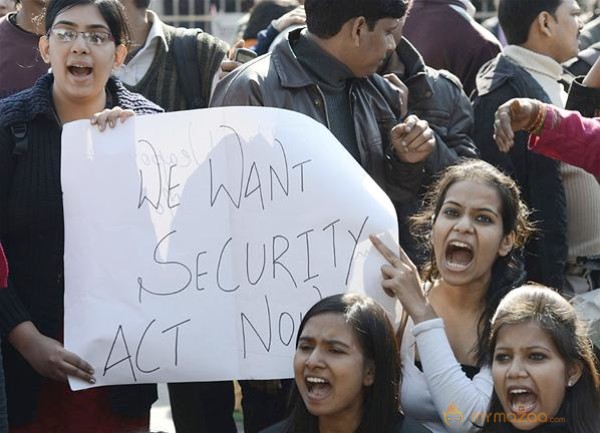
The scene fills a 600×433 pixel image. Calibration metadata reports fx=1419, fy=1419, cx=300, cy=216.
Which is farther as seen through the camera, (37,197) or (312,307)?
(37,197)

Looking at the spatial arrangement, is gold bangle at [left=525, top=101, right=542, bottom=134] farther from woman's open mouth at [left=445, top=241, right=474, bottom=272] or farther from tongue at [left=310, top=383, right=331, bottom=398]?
tongue at [left=310, top=383, right=331, bottom=398]

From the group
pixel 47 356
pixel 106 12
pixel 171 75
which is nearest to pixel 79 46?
pixel 106 12

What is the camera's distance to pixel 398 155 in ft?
15.4

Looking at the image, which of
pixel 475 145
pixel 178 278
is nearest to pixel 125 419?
pixel 178 278

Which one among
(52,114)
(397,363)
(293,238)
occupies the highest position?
(52,114)

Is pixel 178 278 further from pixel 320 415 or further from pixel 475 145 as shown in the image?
pixel 475 145

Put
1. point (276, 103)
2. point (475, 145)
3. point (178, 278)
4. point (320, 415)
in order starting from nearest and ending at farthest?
point (320, 415), point (178, 278), point (276, 103), point (475, 145)

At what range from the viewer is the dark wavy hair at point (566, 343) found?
Answer: 12.8 feet

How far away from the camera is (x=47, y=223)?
14.5ft

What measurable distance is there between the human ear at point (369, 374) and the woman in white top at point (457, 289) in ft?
0.70

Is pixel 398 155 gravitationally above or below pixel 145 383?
above

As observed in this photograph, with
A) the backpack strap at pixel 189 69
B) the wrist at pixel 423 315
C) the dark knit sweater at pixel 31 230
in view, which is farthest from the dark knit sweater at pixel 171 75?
the wrist at pixel 423 315

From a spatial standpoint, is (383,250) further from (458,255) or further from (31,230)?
(31,230)

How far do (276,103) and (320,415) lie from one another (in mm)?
1148
